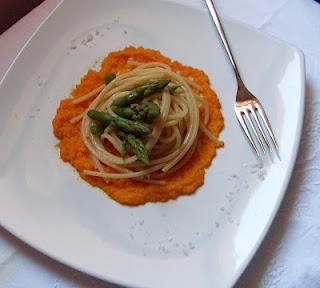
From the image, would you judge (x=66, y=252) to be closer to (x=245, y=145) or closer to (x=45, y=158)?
(x=45, y=158)

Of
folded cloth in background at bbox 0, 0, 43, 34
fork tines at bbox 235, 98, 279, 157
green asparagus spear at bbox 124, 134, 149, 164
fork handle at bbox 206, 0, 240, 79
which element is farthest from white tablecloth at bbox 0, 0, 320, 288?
folded cloth in background at bbox 0, 0, 43, 34

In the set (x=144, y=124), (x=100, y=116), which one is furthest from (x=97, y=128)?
(x=144, y=124)

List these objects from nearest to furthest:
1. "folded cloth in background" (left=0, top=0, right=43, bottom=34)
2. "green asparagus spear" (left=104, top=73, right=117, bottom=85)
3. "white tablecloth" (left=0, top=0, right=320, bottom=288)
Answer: "white tablecloth" (left=0, top=0, right=320, bottom=288) < "green asparagus spear" (left=104, top=73, right=117, bottom=85) < "folded cloth in background" (left=0, top=0, right=43, bottom=34)

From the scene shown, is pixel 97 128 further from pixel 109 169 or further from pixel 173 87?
pixel 173 87

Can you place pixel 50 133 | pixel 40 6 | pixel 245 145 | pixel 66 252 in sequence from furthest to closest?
1. pixel 40 6
2. pixel 50 133
3. pixel 245 145
4. pixel 66 252

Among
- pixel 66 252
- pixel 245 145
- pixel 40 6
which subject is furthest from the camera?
pixel 40 6

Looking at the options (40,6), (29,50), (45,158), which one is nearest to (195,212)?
(45,158)

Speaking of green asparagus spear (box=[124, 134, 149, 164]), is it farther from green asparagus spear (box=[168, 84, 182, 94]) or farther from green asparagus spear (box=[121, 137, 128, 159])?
green asparagus spear (box=[168, 84, 182, 94])
